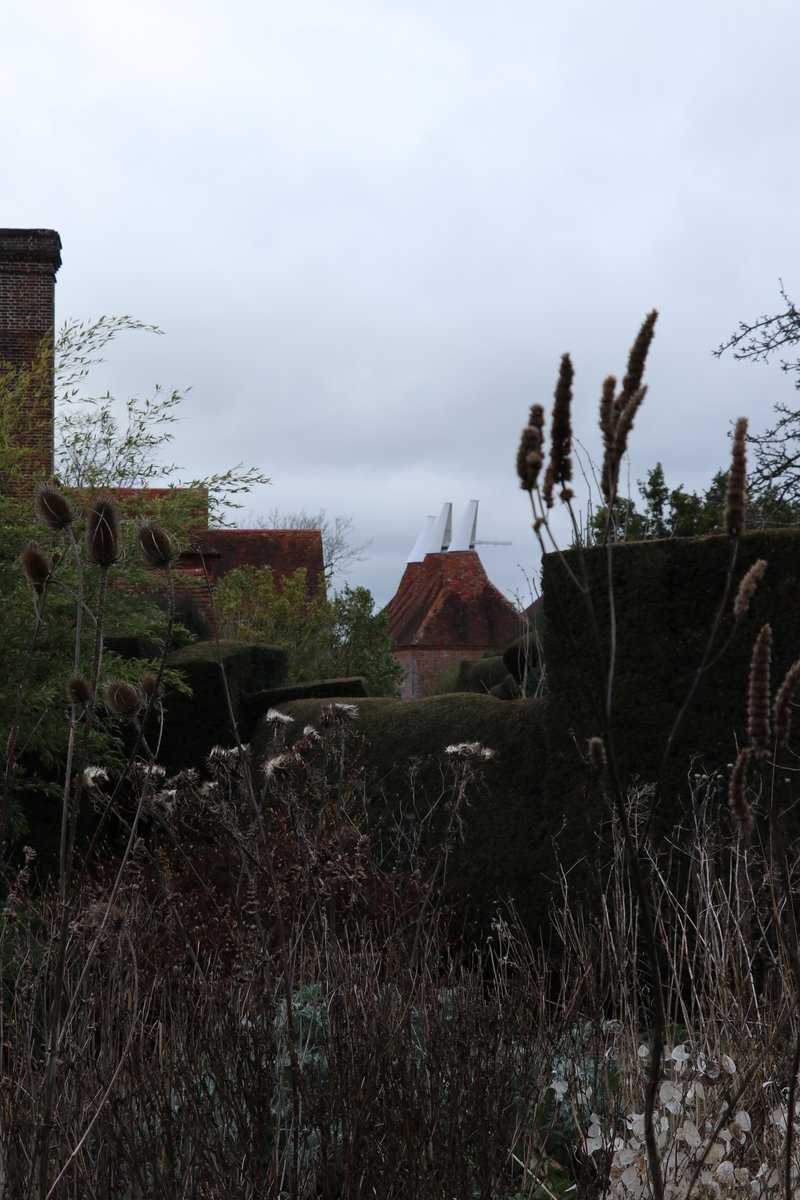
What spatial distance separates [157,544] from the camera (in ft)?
8.36

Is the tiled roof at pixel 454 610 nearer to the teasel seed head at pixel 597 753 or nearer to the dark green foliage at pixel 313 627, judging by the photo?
the dark green foliage at pixel 313 627

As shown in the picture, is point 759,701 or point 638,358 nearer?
point 759,701

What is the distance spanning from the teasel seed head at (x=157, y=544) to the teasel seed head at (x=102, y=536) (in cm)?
22

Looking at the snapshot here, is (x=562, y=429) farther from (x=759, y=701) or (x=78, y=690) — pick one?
(x=78, y=690)

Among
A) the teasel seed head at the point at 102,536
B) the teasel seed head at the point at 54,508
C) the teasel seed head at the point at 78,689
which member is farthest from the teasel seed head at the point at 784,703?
the teasel seed head at the point at 54,508

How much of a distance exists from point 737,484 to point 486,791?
647cm

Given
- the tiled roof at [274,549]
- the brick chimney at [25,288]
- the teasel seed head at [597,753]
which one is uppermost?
the brick chimney at [25,288]

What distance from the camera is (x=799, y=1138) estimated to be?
10.5 feet

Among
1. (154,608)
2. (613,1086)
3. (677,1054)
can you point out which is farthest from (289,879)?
(154,608)

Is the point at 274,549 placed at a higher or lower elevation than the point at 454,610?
higher

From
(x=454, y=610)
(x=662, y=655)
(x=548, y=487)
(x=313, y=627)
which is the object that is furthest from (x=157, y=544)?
(x=454, y=610)

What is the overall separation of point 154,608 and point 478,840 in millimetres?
3623

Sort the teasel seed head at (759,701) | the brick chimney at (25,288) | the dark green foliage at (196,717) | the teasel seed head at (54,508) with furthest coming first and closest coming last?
1. the brick chimney at (25,288)
2. the dark green foliage at (196,717)
3. the teasel seed head at (54,508)
4. the teasel seed head at (759,701)

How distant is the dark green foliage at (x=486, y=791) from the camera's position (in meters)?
7.40
